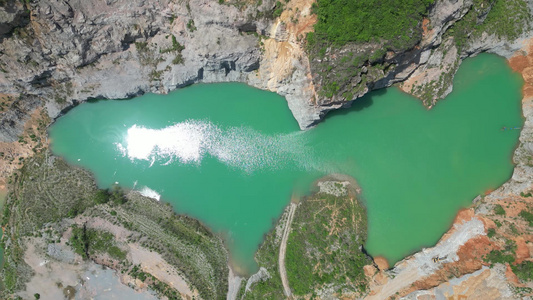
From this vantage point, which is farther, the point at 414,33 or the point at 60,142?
the point at 60,142

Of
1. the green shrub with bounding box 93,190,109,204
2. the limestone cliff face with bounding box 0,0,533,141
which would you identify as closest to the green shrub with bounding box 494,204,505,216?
the limestone cliff face with bounding box 0,0,533,141

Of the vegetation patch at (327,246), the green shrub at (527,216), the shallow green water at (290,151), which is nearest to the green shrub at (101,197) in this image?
the shallow green water at (290,151)

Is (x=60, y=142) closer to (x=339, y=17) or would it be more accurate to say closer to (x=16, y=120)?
(x=16, y=120)

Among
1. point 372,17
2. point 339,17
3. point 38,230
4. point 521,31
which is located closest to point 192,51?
point 339,17

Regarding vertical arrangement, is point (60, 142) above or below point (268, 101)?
below

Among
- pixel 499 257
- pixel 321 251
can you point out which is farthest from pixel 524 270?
pixel 321 251

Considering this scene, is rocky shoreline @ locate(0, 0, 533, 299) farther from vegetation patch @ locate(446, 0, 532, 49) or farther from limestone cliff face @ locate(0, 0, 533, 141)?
vegetation patch @ locate(446, 0, 532, 49)

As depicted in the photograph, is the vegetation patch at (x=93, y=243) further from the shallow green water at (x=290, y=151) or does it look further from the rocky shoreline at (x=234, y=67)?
the rocky shoreline at (x=234, y=67)

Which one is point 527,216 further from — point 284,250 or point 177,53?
point 177,53
